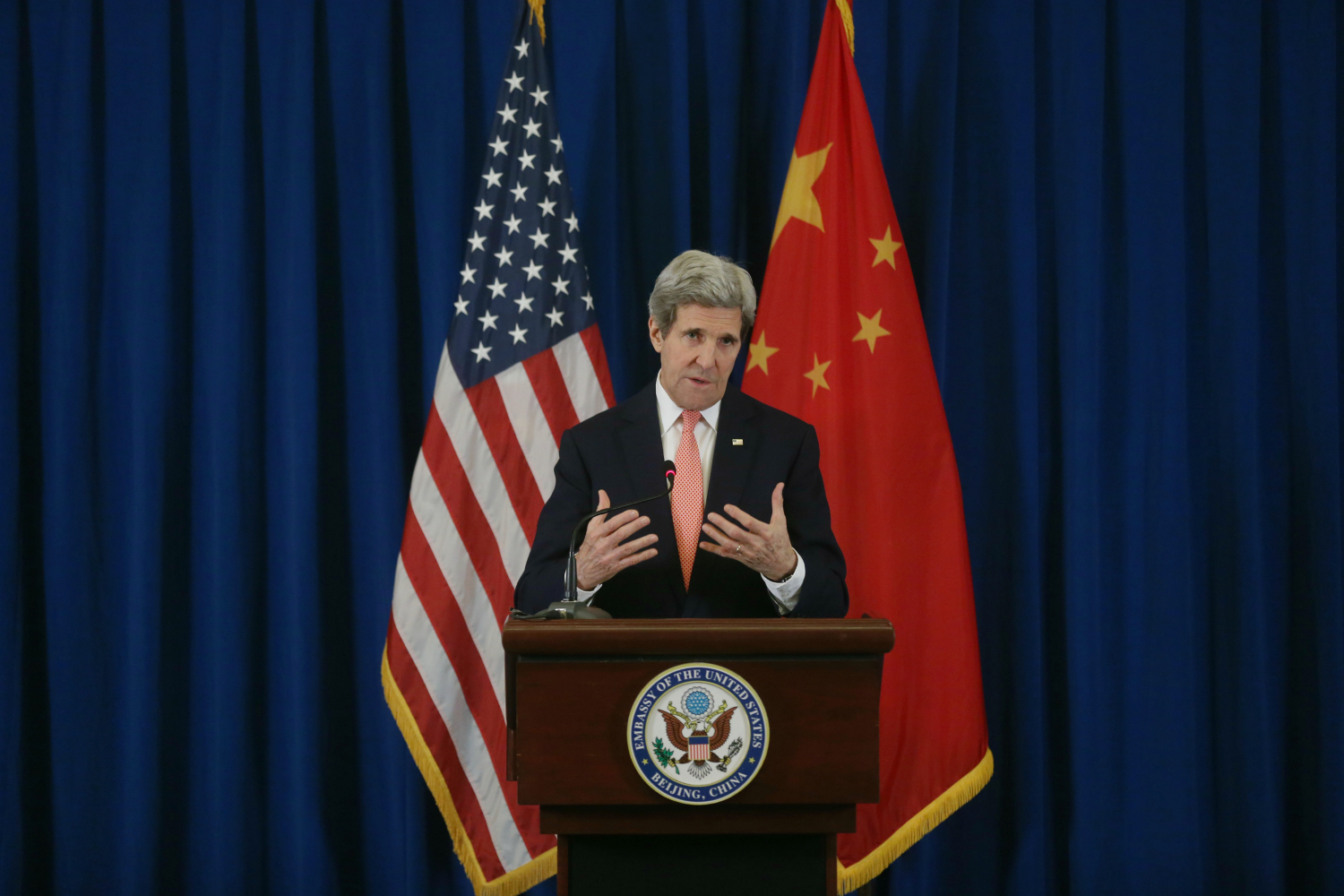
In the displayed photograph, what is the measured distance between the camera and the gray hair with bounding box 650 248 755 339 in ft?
6.50

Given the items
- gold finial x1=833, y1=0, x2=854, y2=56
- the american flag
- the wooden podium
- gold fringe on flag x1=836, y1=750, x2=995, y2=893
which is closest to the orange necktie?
the wooden podium

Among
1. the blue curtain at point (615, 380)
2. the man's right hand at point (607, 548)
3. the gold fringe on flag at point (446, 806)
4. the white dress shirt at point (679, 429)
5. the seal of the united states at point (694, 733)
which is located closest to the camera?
the seal of the united states at point (694, 733)

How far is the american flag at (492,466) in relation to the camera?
2.64 metres

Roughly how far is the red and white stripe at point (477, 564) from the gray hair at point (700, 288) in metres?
0.76

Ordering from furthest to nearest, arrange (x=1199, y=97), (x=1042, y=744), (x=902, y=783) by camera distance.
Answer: (x=1199, y=97) < (x=1042, y=744) < (x=902, y=783)

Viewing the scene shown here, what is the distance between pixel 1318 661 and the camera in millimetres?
3092

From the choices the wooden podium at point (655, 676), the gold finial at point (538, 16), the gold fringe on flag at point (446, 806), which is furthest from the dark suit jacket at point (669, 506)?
the gold finial at point (538, 16)

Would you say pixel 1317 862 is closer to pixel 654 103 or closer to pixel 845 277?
pixel 845 277

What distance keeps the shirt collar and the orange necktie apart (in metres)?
0.02

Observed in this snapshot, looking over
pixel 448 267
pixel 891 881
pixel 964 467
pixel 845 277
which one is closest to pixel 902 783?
pixel 891 881

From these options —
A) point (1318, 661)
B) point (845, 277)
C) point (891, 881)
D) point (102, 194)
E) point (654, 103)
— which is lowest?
point (891, 881)

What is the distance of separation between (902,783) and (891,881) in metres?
0.55

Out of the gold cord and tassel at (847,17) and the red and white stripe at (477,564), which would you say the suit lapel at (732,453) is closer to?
the red and white stripe at (477,564)

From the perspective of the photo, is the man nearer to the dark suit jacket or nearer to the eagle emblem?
the dark suit jacket
